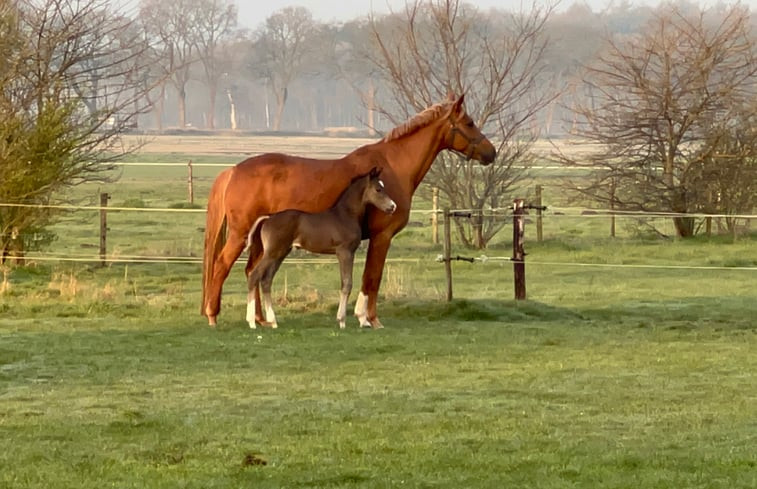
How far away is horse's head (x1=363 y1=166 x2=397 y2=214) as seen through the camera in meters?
13.5

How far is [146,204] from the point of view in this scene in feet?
111

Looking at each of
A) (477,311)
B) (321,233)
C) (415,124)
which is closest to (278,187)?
(321,233)

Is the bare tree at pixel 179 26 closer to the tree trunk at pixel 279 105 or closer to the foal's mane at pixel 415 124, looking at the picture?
the tree trunk at pixel 279 105

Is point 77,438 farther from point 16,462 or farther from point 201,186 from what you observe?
point 201,186

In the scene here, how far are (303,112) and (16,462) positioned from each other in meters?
119

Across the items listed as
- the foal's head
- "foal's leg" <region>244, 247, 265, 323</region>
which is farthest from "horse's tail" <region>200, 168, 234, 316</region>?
the foal's head

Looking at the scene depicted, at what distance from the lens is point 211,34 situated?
11362cm

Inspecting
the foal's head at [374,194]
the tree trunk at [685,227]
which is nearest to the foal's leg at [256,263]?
the foal's head at [374,194]

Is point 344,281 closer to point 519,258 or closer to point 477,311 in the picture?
point 477,311

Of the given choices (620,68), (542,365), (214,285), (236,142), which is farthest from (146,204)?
(236,142)

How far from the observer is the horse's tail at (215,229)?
45.9 feet

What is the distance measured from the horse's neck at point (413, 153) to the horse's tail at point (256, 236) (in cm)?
160

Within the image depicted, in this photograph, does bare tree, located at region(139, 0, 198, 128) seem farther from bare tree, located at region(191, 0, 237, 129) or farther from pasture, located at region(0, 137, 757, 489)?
pasture, located at region(0, 137, 757, 489)

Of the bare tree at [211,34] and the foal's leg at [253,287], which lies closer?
the foal's leg at [253,287]
